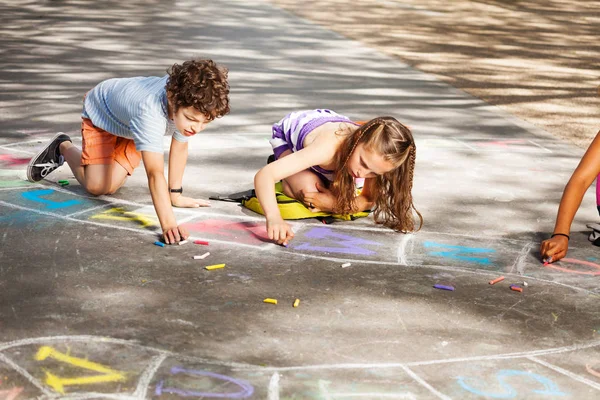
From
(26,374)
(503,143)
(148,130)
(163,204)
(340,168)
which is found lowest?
(503,143)

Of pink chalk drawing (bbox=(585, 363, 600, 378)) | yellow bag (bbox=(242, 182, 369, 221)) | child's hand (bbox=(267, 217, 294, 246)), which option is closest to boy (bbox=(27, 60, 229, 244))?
yellow bag (bbox=(242, 182, 369, 221))

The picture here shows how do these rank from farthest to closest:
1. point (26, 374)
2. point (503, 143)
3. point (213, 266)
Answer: point (503, 143) < point (213, 266) < point (26, 374)

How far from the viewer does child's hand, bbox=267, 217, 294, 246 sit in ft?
12.0

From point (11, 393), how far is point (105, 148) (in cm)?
212

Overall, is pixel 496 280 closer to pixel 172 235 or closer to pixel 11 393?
pixel 172 235

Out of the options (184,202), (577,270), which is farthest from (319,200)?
(577,270)

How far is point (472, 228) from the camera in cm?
410

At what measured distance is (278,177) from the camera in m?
3.79

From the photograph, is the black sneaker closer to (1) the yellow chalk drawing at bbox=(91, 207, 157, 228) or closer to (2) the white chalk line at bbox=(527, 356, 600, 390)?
(1) the yellow chalk drawing at bbox=(91, 207, 157, 228)

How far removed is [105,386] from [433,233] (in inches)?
76.3

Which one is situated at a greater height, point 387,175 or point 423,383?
point 387,175

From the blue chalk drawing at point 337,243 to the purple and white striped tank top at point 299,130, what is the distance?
314 millimetres

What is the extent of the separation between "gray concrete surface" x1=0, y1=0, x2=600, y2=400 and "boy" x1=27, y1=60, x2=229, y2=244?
101 millimetres

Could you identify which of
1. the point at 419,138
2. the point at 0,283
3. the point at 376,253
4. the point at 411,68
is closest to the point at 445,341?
the point at 376,253
